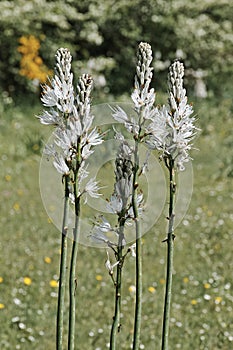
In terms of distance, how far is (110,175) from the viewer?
7344 mm

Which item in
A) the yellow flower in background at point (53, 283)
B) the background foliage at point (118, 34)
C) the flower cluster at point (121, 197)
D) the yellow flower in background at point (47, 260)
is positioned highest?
the background foliage at point (118, 34)

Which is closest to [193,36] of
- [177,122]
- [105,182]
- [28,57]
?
[28,57]

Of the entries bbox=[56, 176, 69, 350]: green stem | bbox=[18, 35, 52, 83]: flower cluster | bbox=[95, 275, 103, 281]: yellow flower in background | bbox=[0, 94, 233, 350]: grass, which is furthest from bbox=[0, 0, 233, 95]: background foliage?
bbox=[56, 176, 69, 350]: green stem

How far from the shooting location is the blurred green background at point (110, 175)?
4.56 m

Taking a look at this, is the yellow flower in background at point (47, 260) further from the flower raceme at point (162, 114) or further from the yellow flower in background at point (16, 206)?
the flower raceme at point (162, 114)

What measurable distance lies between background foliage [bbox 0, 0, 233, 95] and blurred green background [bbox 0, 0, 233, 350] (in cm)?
2

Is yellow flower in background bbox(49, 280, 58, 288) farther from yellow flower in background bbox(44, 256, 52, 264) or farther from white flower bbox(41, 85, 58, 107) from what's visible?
white flower bbox(41, 85, 58, 107)

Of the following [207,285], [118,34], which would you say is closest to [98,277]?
[207,285]

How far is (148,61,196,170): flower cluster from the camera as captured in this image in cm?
233

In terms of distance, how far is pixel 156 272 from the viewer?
532 cm

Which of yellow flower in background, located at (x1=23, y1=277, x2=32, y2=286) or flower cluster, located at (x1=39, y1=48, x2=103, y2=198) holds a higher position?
flower cluster, located at (x1=39, y1=48, x2=103, y2=198)

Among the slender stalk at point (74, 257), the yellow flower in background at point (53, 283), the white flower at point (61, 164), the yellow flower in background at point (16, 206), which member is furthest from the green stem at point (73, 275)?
the yellow flower in background at point (16, 206)

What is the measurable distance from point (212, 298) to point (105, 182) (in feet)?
8.08

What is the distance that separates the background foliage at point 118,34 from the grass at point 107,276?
286cm
